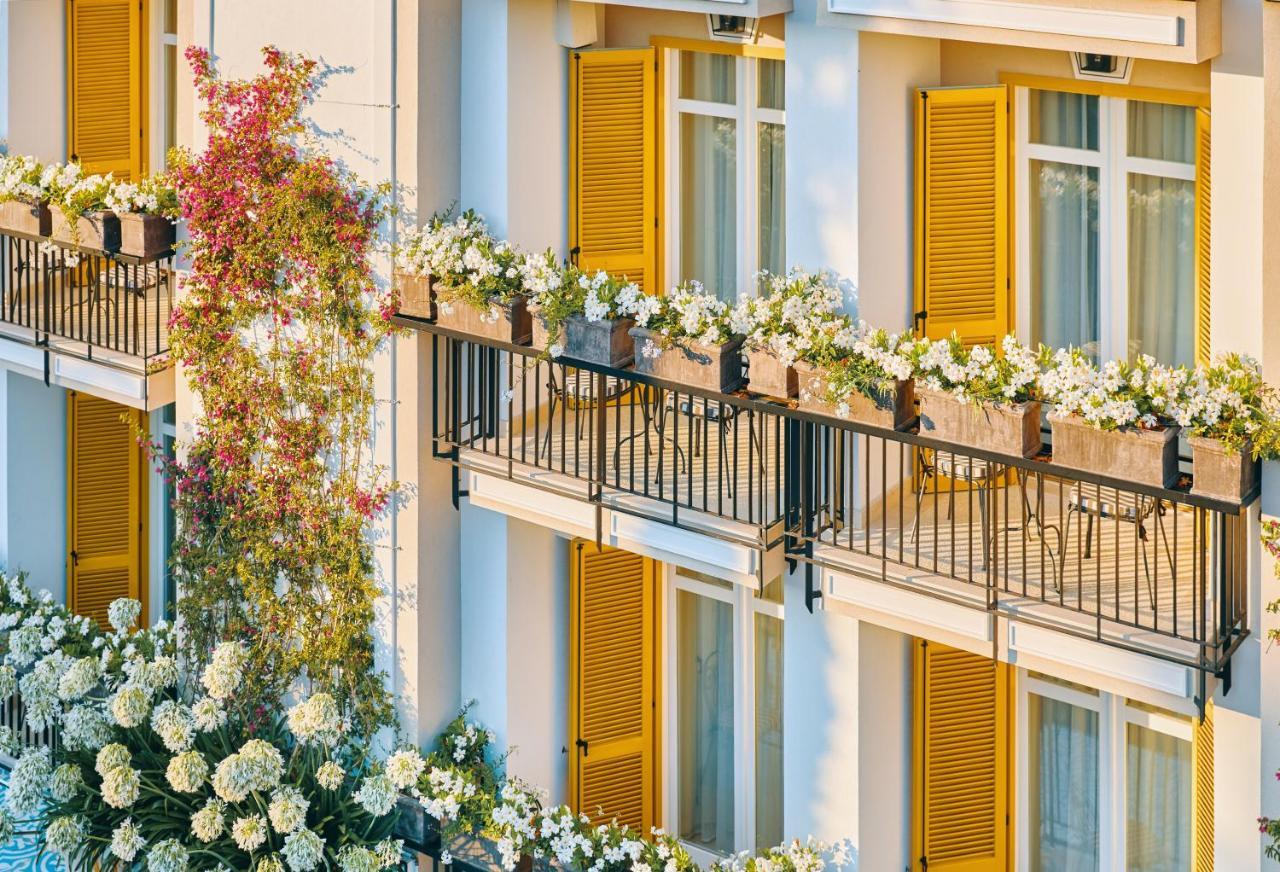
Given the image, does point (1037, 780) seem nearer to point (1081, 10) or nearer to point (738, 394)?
point (738, 394)

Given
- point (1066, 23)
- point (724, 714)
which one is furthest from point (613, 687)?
point (1066, 23)

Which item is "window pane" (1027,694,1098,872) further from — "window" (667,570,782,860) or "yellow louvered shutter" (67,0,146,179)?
"yellow louvered shutter" (67,0,146,179)


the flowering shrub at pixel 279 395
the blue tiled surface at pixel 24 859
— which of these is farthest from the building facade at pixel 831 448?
the blue tiled surface at pixel 24 859

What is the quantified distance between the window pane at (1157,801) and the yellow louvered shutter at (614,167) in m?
4.45

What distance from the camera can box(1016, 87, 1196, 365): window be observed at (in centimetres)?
1245

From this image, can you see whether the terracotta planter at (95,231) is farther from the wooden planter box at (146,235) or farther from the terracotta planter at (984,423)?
the terracotta planter at (984,423)

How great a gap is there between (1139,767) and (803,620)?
221 cm

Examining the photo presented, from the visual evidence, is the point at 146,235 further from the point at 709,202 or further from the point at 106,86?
the point at 709,202

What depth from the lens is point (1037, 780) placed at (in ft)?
45.3

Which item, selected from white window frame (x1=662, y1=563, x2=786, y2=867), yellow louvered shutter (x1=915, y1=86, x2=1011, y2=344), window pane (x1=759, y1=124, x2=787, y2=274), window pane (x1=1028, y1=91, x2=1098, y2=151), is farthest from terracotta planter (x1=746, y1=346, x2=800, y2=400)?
white window frame (x1=662, y1=563, x2=786, y2=867)

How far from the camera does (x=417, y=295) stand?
47.4ft

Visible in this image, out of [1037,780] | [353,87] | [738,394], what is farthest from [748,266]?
[1037,780]

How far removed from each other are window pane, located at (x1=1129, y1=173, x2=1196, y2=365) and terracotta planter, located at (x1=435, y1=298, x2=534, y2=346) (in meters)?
3.79

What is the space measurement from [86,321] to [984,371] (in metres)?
8.75
